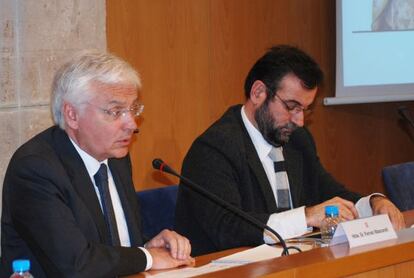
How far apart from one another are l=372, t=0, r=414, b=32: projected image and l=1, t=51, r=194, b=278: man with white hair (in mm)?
3034

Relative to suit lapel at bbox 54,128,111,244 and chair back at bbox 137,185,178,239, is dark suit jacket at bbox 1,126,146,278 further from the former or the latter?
chair back at bbox 137,185,178,239

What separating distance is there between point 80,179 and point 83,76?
34 cm

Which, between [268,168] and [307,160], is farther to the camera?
[307,160]

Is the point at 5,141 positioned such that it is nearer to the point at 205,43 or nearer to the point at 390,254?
the point at 205,43

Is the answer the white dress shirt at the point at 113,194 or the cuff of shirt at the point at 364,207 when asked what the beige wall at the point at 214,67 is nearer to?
the cuff of shirt at the point at 364,207

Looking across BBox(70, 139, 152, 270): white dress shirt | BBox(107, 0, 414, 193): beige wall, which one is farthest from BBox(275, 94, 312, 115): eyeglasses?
BBox(107, 0, 414, 193): beige wall

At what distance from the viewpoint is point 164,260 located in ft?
8.94

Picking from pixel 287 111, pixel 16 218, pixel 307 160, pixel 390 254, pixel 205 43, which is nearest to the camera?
pixel 390 254

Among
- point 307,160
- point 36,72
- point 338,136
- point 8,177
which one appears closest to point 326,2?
point 338,136

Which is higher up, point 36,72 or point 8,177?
point 36,72

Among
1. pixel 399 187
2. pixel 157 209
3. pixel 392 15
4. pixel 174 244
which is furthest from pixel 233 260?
pixel 392 15

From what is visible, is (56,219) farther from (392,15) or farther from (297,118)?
(392,15)

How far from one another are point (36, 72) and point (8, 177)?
1.19 m

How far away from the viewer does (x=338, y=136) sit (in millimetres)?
5930
